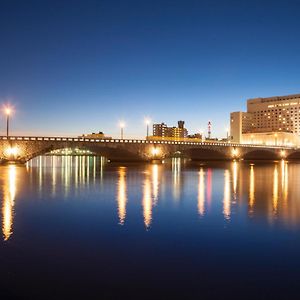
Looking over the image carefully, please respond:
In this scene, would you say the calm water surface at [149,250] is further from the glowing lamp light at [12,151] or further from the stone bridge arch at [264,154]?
the stone bridge arch at [264,154]

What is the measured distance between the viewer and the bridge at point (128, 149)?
217 feet

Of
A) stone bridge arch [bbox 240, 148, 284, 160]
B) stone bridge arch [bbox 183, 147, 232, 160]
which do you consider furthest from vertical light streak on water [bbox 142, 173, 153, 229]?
stone bridge arch [bbox 240, 148, 284, 160]

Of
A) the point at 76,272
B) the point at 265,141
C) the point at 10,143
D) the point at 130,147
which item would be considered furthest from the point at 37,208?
the point at 265,141

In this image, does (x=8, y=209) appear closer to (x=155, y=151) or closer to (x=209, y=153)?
(x=155, y=151)

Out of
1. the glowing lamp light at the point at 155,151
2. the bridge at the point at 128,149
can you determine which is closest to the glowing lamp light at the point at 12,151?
the bridge at the point at 128,149

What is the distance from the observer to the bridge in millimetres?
66062

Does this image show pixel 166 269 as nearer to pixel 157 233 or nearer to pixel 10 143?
pixel 157 233

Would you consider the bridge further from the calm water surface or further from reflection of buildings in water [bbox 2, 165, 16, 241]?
the calm water surface

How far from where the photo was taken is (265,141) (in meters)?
168

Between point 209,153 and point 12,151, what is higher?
point 12,151

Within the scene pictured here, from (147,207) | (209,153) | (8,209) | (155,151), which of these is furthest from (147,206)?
(209,153)

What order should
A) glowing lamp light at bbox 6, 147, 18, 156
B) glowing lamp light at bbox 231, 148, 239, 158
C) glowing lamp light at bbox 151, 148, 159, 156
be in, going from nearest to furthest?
glowing lamp light at bbox 6, 147, 18, 156 → glowing lamp light at bbox 151, 148, 159, 156 → glowing lamp light at bbox 231, 148, 239, 158

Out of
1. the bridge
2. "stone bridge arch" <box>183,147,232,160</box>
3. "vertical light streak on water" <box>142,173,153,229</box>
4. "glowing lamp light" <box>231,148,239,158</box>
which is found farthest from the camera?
"glowing lamp light" <box>231,148,239,158</box>

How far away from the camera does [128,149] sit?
3167 inches
